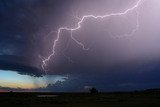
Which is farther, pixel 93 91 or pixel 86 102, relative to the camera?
pixel 93 91

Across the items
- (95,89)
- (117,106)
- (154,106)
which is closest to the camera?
(154,106)

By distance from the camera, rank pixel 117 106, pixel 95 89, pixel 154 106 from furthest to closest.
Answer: pixel 95 89
pixel 117 106
pixel 154 106

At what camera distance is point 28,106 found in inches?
1436

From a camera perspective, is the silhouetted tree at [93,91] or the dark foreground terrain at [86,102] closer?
→ the dark foreground terrain at [86,102]

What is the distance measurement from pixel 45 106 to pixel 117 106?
32.2 feet

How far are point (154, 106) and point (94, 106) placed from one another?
7.75m

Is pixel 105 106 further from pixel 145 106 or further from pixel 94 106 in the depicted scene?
pixel 145 106

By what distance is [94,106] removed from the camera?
3525 cm

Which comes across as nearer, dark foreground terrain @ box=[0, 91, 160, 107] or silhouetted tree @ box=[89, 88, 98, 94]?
dark foreground terrain @ box=[0, 91, 160, 107]

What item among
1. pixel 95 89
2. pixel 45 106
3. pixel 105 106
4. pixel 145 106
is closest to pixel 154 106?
pixel 145 106

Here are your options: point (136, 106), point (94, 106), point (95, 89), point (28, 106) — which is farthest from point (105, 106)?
point (95, 89)

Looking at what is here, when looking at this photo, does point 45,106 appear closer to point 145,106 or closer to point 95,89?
point 145,106

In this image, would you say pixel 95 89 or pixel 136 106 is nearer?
pixel 136 106

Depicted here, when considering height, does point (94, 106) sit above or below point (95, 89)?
below
